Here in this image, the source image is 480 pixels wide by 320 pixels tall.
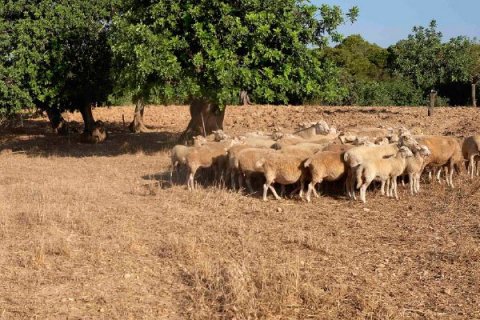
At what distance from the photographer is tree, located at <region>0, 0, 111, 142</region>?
1983 cm

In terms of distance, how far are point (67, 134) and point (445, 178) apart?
19.2 m

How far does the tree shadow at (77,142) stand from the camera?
20.3 m

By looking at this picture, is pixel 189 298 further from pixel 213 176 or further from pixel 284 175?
pixel 213 176

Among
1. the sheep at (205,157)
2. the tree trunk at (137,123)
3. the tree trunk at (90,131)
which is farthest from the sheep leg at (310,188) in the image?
the tree trunk at (137,123)

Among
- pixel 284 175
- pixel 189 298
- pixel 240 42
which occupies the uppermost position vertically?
pixel 240 42

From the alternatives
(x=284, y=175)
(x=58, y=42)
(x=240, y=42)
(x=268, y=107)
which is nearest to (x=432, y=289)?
(x=284, y=175)

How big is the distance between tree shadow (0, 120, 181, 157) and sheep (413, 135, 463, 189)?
33.5 ft

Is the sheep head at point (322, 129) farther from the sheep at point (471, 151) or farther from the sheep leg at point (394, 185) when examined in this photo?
the sheep leg at point (394, 185)

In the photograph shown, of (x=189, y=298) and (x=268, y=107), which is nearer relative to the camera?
(x=189, y=298)

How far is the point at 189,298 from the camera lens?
6.46 metres

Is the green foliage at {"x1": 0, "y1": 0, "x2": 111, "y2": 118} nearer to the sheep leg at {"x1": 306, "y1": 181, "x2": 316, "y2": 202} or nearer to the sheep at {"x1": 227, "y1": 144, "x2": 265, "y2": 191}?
the sheep at {"x1": 227, "y1": 144, "x2": 265, "y2": 191}

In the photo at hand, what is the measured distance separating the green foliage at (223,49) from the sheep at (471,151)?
5.12 metres

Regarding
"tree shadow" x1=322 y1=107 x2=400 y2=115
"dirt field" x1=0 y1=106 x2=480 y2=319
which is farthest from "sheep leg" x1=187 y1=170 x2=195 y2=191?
"tree shadow" x1=322 y1=107 x2=400 y2=115

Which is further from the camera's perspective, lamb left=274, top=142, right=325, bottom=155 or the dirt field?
lamb left=274, top=142, right=325, bottom=155
